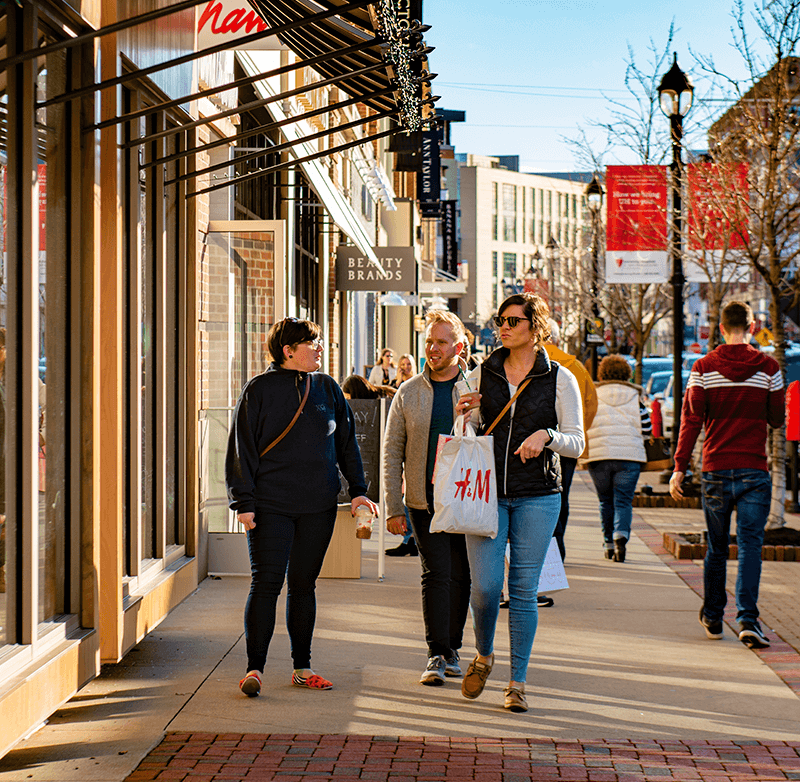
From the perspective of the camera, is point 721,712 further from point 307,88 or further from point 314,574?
point 307,88

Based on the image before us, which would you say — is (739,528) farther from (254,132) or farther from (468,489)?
(254,132)

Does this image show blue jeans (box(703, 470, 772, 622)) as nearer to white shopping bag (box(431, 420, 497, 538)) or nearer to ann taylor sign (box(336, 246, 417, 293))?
white shopping bag (box(431, 420, 497, 538))

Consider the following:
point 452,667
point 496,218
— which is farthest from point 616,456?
point 496,218

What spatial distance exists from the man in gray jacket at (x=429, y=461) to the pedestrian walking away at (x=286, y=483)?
28 cm

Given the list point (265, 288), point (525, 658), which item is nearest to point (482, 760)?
point (525, 658)

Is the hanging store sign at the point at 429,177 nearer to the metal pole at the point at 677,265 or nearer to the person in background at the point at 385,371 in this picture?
the person in background at the point at 385,371

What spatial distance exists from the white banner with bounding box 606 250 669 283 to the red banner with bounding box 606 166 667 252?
1.21ft

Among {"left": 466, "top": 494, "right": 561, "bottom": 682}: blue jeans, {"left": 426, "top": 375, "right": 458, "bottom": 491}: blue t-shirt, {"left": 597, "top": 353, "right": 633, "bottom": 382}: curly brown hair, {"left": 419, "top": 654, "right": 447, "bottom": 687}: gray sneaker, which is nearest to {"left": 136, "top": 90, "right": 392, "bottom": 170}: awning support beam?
{"left": 426, "top": 375, "right": 458, "bottom": 491}: blue t-shirt

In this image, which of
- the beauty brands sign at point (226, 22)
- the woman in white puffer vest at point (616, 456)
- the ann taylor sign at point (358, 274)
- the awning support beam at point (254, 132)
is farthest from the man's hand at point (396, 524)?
the ann taylor sign at point (358, 274)

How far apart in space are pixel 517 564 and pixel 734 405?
7.32 ft

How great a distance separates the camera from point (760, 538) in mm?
7219

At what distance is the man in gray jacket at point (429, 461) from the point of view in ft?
19.9

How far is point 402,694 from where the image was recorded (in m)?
5.80

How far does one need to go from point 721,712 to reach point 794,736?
0.46m
